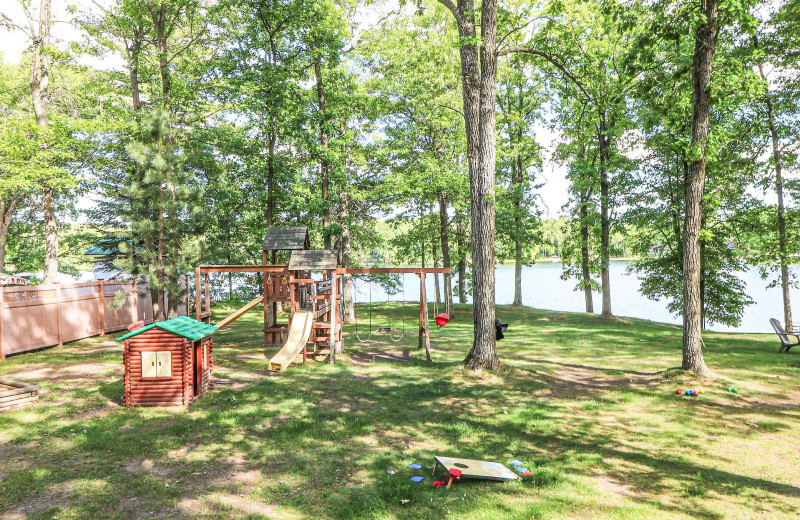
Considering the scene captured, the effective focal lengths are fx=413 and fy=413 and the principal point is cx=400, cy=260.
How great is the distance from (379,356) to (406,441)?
6864 mm

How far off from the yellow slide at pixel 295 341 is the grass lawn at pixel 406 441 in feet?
1.20

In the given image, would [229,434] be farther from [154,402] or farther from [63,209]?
[63,209]

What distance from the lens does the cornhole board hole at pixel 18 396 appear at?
8070mm

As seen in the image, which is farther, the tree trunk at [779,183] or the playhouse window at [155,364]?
the tree trunk at [779,183]

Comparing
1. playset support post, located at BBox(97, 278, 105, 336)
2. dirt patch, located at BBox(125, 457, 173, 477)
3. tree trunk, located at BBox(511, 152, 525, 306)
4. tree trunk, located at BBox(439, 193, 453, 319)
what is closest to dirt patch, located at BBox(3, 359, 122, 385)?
playset support post, located at BBox(97, 278, 105, 336)

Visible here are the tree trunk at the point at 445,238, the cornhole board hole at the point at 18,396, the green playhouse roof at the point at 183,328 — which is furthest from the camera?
the tree trunk at the point at 445,238

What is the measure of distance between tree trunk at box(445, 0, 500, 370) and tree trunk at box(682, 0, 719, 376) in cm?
455

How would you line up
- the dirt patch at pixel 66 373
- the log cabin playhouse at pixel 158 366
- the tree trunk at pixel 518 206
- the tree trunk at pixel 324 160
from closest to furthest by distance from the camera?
the log cabin playhouse at pixel 158 366
the dirt patch at pixel 66 373
the tree trunk at pixel 324 160
the tree trunk at pixel 518 206

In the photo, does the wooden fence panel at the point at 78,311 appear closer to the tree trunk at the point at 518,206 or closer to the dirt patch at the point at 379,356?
the dirt patch at the point at 379,356

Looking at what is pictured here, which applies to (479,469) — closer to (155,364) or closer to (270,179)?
(155,364)

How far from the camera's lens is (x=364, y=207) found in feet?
83.7

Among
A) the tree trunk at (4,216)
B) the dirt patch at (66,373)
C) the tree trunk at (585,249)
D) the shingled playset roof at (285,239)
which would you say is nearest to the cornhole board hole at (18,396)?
the dirt patch at (66,373)

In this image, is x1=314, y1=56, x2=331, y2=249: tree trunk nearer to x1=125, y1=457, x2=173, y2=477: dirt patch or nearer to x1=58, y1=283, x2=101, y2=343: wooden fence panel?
x1=58, y1=283, x2=101, y2=343: wooden fence panel

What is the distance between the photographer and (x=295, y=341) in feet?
41.3
